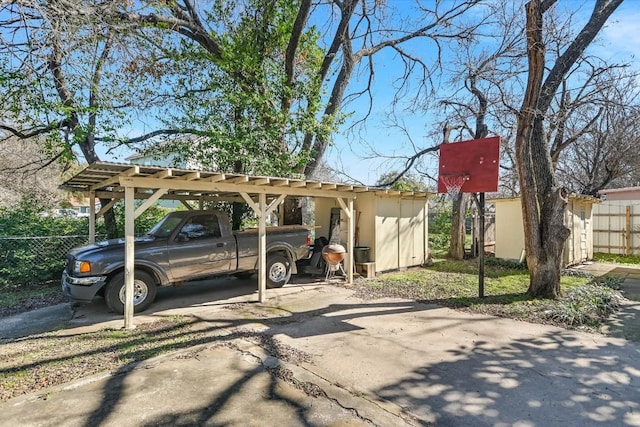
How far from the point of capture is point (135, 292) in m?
6.08

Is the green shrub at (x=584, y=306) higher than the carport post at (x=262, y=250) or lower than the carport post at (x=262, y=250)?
lower

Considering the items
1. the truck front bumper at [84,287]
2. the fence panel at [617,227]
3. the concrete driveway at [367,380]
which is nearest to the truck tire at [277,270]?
the concrete driveway at [367,380]

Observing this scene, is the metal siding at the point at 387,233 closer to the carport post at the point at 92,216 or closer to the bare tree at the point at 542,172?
the bare tree at the point at 542,172

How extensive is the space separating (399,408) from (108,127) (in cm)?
951

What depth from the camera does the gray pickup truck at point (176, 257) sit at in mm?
5672

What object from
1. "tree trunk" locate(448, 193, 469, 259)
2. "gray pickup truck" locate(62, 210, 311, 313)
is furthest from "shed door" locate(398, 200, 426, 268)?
"gray pickup truck" locate(62, 210, 311, 313)

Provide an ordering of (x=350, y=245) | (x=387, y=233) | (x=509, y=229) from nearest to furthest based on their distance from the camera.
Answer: (x=350, y=245)
(x=387, y=233)
(x=509, y=229)

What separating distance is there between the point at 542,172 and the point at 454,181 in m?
1.66

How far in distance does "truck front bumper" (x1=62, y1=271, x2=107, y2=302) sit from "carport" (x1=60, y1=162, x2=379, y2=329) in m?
0.78

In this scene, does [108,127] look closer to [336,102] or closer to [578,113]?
[336,102]

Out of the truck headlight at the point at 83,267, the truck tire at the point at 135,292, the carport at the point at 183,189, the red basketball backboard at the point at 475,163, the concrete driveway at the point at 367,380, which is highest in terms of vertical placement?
the red basketball backboard at the point at 475,163

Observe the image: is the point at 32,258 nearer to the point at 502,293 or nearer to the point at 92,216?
the point at 92,216

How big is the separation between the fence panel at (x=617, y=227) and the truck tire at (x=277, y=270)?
13.8 m

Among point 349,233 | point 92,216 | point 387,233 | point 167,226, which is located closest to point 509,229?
point 387,233
